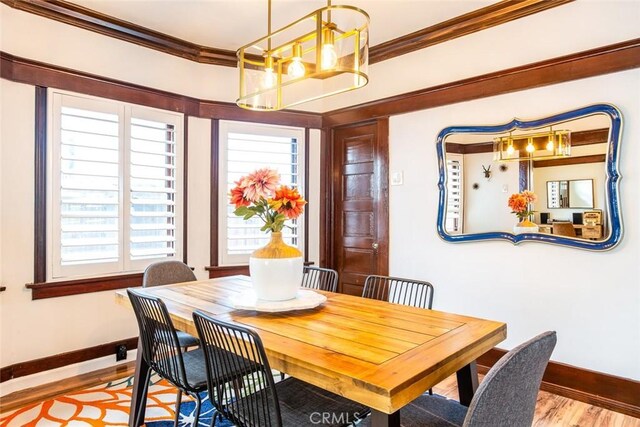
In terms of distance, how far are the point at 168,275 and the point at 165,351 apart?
0.99m

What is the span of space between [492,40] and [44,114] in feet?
11.4

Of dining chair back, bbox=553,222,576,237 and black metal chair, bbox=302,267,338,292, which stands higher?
dining chair back, bbox=553,222,576,237

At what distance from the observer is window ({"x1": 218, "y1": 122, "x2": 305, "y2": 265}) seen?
153 inches

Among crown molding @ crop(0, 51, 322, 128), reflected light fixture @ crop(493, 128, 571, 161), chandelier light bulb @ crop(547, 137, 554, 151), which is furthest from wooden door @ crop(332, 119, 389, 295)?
chandelier light bulb @ crop(547, 137, 554, 151)

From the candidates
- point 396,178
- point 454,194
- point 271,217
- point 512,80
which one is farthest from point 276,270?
point 512,80

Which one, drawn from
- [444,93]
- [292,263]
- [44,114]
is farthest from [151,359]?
[444,93]

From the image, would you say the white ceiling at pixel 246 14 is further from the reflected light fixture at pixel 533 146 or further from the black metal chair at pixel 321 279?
the black metal chair at pixel 321 279

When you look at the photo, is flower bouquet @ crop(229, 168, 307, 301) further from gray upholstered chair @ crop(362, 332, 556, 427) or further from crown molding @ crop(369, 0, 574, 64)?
crown molding @ crop(369, 0, 574, 64)

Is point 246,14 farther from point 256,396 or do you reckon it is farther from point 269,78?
point 256,396

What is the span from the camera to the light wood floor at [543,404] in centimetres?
238

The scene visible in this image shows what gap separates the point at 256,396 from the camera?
1.59 metres

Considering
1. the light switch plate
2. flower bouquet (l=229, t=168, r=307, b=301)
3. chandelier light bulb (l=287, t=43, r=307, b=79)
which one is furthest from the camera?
the light switch plate

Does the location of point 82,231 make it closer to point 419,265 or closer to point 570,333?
point 419,265

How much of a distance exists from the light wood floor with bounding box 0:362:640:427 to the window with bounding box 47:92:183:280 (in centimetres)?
79
